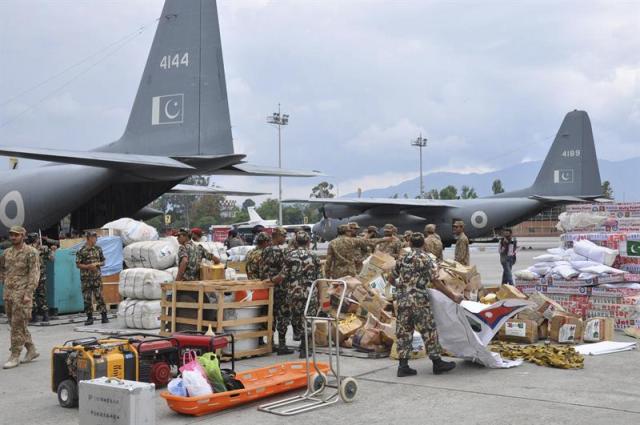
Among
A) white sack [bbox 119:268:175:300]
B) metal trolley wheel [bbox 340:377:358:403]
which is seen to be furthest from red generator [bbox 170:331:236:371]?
white sack [bbox 119:268:175:300]

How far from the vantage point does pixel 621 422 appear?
18.5ft

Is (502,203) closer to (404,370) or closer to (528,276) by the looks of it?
(528,276)

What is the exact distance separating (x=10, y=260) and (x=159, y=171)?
7009mm

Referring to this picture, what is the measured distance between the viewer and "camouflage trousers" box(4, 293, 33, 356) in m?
8.50

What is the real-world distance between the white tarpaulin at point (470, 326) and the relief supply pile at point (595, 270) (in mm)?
2913

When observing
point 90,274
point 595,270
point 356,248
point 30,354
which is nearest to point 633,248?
point 595,270

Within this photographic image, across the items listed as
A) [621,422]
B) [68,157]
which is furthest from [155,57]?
[621,422]

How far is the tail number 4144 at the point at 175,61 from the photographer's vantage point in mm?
15883

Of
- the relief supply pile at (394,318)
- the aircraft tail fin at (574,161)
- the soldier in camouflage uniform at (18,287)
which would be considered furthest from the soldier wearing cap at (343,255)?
the aircraft tail fin at (574,161)

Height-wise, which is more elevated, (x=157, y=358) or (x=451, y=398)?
(x=157, y=358)

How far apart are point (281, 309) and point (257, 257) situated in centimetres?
111

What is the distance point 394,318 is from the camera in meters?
9.88

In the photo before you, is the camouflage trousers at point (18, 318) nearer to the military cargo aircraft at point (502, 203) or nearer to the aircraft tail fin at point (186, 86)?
the aircraft tail fin at point (186, 86)

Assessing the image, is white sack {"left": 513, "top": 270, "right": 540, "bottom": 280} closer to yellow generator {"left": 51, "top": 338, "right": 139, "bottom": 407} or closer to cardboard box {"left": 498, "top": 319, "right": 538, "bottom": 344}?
cardboard box {"left": 498, "top": 319, "right": 538, "bottom": 344}
